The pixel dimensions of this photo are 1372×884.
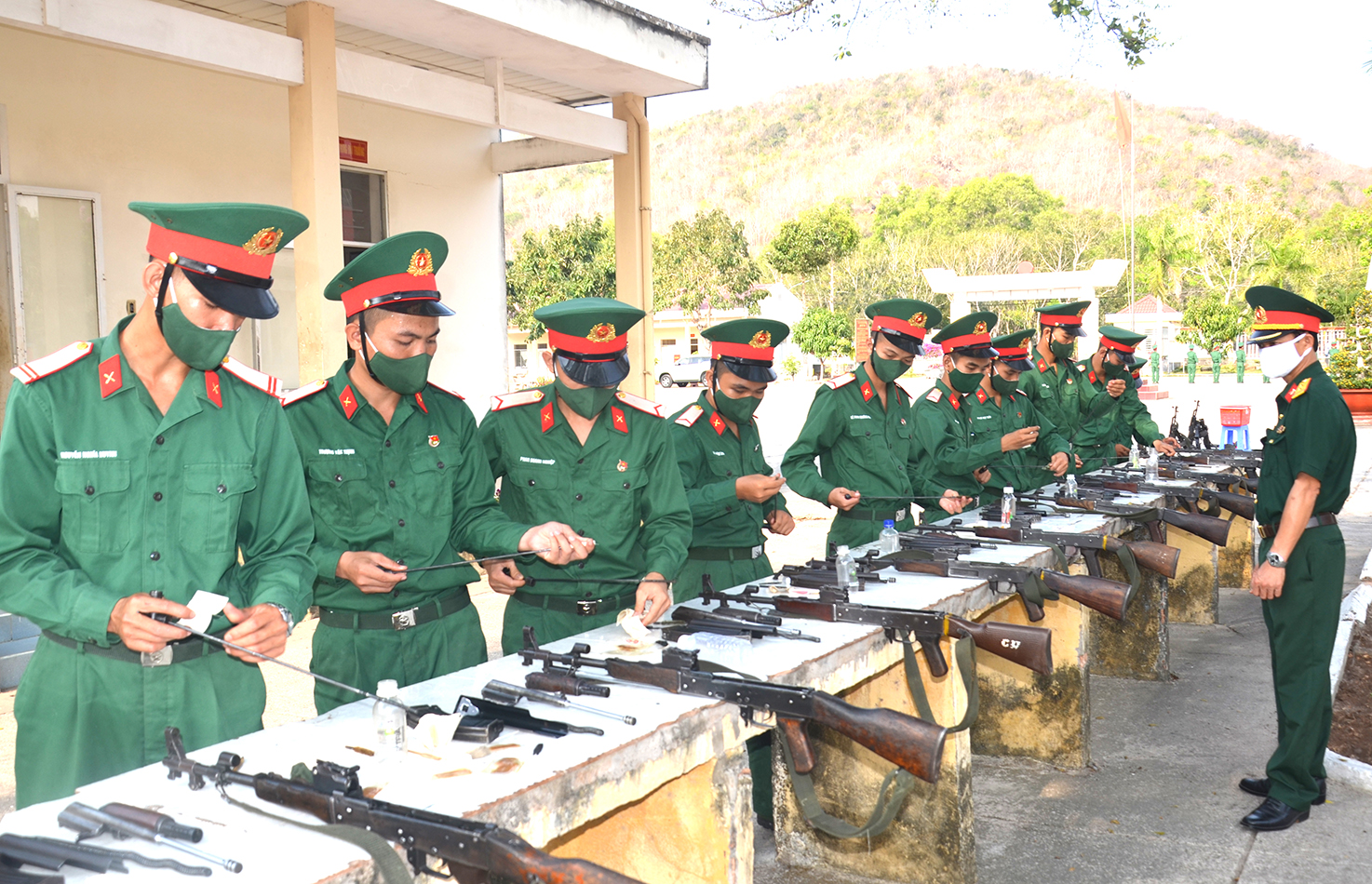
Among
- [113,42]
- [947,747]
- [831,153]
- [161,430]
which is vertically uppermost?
[831,153]

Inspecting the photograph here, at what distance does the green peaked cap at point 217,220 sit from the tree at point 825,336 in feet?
129

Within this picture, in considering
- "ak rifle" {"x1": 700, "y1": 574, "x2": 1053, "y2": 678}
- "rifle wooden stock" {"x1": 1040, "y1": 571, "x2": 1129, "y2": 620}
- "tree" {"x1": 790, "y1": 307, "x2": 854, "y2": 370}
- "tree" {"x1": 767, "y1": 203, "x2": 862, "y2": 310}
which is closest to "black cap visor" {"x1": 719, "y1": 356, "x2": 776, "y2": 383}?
"ak rifle" {"x1": 700, "y1": 574, "x2": 1053, "y2": 678}

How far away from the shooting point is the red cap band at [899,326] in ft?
17.8

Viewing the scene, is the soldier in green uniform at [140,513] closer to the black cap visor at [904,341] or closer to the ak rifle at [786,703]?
the ak rifle at [786,703]

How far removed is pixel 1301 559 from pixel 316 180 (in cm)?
611

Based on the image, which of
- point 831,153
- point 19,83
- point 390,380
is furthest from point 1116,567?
point 831,153

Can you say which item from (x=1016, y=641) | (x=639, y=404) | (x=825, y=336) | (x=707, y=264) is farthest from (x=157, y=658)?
(x=707, y=264)

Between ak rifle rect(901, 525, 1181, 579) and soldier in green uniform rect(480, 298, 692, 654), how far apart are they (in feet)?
5.26

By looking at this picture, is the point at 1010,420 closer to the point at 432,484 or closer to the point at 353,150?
the point at 432,484

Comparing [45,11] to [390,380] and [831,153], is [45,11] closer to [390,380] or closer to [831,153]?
[390,380]

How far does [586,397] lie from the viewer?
3.63 m

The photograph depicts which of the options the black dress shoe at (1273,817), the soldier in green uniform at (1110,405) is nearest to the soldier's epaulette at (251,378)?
the black dress shoe at (1273,817)

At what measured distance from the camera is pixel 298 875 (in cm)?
169

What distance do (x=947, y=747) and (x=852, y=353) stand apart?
39.6 m
